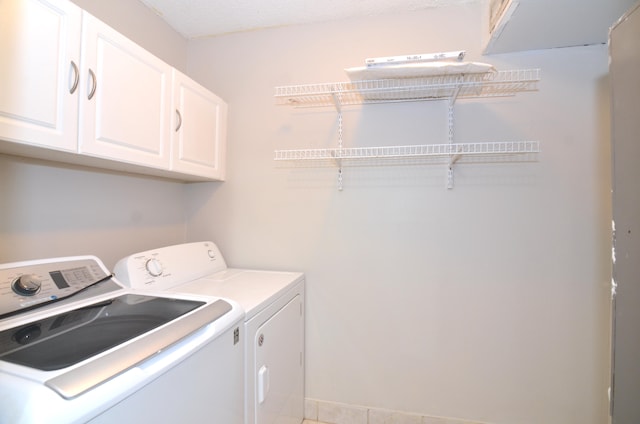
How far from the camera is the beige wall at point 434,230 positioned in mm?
A: 1535

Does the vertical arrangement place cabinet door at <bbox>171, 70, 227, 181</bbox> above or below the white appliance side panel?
above

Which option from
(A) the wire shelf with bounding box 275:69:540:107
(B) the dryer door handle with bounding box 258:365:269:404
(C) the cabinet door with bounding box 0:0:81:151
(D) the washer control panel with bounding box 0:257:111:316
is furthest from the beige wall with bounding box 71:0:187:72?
(B) the dryer door handle with bounding box 258:365:269:404

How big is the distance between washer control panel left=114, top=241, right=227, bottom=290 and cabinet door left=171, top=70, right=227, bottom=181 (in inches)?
17.8

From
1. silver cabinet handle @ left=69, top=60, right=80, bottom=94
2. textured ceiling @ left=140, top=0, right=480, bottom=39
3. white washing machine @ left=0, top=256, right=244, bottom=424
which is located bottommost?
white washing machine @ left=0, top=256, right=244, bottom=424

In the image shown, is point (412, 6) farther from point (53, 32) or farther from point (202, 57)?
point (53, 32)

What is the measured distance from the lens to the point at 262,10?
1.74 meters

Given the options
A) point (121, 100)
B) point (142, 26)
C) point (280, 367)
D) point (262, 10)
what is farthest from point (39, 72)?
point (280, 367)

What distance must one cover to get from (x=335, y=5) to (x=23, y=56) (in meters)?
1.48

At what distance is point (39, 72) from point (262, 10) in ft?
4.09

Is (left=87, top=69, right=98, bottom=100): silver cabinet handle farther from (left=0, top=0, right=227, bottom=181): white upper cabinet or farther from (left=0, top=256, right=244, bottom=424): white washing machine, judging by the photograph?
(left=0, top=256, right=244, bottom=424): white washing machine

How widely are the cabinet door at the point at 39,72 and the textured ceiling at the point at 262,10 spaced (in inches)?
33.6

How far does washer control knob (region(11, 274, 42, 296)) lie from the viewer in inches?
37.7

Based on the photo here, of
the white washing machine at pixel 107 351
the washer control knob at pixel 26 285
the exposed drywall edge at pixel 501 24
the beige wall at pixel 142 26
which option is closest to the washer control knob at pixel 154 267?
the white washing machine at pixel 107 351

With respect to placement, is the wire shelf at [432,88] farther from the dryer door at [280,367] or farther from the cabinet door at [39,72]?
the dryer door at [280,367]
